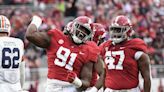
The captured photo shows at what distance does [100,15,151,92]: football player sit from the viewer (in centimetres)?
955

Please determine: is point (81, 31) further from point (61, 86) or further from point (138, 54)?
point (138, 54)

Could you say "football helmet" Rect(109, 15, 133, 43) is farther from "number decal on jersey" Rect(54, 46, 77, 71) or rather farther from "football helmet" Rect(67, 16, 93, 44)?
"number decal on jersey" Rect(54, 46, 77, 71)

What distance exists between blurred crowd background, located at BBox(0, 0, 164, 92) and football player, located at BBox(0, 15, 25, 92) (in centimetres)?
809

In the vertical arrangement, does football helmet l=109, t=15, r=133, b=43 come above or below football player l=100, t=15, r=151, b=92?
above

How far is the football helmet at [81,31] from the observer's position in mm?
8930

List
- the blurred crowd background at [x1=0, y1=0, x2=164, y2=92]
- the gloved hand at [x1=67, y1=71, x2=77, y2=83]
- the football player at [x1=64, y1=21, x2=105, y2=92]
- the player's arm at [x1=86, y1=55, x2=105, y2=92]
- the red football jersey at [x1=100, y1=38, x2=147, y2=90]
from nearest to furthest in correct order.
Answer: the gloved hand at [x1=67, y1=71, x2=77, y2=83], the football player at [x1=64, y1=21, x2=105, y2=92], the player's arm at [x1=86, y1=55, x2=105, y2=92], the red football jersey at [x1=100, y1=38, x2=147, y2=90], the blurred crowd background at [x1=0, y1=0, x2=164, y2=92]

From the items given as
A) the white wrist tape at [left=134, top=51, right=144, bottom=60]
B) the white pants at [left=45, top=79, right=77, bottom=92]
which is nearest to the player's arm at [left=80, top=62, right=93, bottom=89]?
the white pants at [left=45, top=79, right=77, bottom=92]

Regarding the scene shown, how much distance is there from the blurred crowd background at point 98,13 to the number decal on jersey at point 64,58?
26.9ft

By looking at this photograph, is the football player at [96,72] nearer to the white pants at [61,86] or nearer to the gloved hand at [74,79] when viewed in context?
the white pants at [61,86]

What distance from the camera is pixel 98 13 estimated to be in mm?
19609

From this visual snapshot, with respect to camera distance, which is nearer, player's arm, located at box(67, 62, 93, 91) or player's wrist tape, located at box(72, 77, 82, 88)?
player's wrist tape, located at box(72, 77, 82, 88)

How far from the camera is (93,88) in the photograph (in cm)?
931

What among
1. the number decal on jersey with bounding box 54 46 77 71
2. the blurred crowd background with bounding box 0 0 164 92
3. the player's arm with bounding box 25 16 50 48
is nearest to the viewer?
the player's arm with bounding box 25 16 50 48

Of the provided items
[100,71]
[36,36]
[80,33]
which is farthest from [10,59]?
[100,71]
